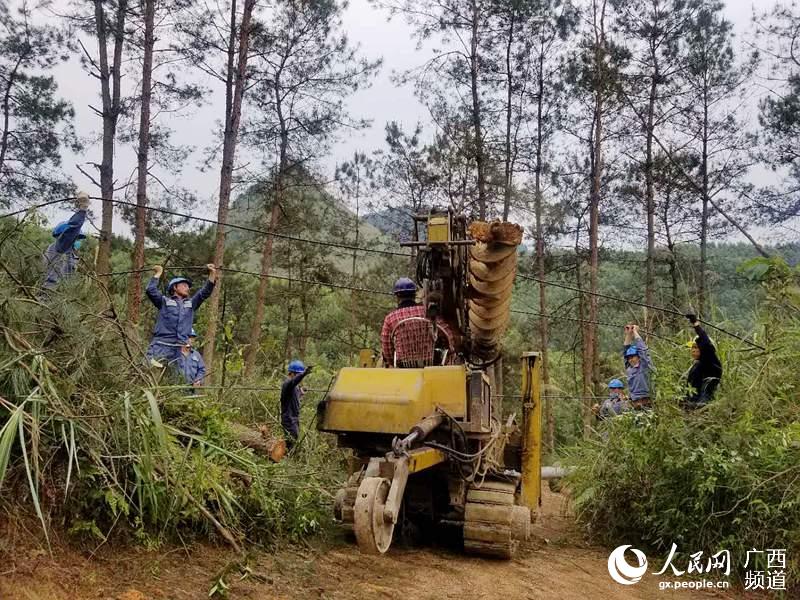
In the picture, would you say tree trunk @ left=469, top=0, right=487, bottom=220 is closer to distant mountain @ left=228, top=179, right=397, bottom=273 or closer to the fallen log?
distant mountain @ left=228, top=179, right=397, bottom=273

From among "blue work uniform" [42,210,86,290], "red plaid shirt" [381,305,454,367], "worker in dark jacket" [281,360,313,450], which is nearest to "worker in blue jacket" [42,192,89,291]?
"blue work uniform" [42,210,86,290]

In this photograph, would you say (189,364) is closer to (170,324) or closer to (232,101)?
(170,324)

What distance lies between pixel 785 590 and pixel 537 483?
2.40m

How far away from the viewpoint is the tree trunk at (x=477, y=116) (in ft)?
60.8

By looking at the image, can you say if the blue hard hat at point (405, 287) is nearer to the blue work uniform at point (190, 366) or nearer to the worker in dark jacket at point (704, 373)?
the blue work uniform at point (190, 366)

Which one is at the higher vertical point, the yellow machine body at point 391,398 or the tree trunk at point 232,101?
the tree trunk at point 232,101

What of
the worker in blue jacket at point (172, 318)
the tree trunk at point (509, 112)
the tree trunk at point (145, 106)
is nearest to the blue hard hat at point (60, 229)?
the worker in blue jacket at point (172, 318)

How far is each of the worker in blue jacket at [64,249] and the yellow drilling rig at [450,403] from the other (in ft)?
7.08

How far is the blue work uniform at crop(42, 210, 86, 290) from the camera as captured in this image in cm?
483

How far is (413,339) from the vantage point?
6172 millimetres

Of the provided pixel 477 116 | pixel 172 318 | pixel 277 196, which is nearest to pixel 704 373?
pixel 172 318

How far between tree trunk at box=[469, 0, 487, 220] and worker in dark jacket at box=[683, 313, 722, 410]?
11.9m

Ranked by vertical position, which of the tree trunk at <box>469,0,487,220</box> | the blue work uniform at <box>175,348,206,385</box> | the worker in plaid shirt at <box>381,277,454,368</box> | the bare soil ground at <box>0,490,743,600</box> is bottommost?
the bare soil ground at <box>0,490,743,600</box>

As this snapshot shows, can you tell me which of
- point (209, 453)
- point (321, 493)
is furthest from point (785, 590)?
point (209, 453)
